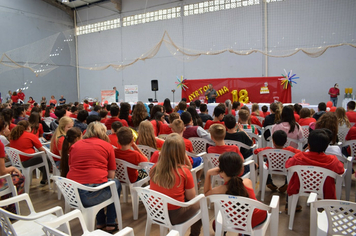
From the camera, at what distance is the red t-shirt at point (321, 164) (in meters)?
2.39

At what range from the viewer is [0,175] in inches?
97.3

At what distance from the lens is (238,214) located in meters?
1.78

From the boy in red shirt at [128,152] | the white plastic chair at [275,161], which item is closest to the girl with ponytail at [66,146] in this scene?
the boy in red shirt at [128,152]

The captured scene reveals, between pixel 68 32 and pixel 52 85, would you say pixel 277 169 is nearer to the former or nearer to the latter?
pixel 68 32

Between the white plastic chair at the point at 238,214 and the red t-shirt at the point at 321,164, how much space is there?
0.75 m

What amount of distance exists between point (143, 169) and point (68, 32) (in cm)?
752

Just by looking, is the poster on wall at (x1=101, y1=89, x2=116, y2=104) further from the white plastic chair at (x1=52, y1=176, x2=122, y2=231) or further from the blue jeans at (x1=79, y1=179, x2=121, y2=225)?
the white plastic chair at (x1=52, y1=176, x2=122, y2=231)

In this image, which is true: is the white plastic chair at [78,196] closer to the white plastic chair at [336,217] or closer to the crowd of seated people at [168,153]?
the crowd of seated people at [168,153]

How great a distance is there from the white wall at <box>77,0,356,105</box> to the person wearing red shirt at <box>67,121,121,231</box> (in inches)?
235

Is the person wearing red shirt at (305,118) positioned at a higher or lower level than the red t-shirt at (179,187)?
higher

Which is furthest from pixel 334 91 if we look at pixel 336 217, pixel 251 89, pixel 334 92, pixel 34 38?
pixel 34 38

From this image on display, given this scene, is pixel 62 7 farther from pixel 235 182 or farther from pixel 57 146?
pixel 235 182

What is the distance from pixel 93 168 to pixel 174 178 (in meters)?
0.84

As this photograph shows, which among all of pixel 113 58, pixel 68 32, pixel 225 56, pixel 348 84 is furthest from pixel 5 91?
pixel 348 84
